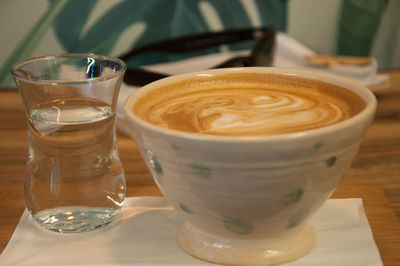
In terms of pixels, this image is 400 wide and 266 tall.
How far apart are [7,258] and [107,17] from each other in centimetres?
101

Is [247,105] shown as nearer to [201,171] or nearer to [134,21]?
[201,171]

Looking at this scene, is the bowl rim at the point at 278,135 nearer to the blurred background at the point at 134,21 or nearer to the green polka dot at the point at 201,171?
the green polka dot at the point at 201,171

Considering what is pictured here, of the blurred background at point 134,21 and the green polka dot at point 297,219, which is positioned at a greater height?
the green polka dot at point 297,219

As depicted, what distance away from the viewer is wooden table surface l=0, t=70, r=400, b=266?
0.48 metres

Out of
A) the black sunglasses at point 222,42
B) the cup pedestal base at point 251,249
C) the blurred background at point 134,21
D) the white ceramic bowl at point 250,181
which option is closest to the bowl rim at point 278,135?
the white ceramic bowl at point 250,181

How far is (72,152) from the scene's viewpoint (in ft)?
1.57

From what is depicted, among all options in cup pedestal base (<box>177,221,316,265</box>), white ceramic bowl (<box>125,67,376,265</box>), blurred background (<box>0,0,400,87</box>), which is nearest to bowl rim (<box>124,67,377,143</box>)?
white ceramic bowl (<box>125,67,376,265</box>)

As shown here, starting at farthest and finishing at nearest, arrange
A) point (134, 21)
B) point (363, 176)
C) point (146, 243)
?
point (134, 21) < point (363, 176) < point (146, 243)

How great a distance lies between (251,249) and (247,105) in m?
0.13

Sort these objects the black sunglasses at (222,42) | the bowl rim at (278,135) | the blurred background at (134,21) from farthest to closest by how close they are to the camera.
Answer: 1. the blurred background at (134,21)
2. the black sunglasses at (222,42)
3. the bowl rim at (278,135)

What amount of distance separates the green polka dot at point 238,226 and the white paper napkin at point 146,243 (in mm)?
41

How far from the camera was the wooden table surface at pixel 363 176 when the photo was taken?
48 cm

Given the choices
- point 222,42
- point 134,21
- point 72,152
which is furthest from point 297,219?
point 134,21

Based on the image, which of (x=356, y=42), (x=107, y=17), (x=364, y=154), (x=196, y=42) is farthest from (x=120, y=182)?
(x=356, y=42)
